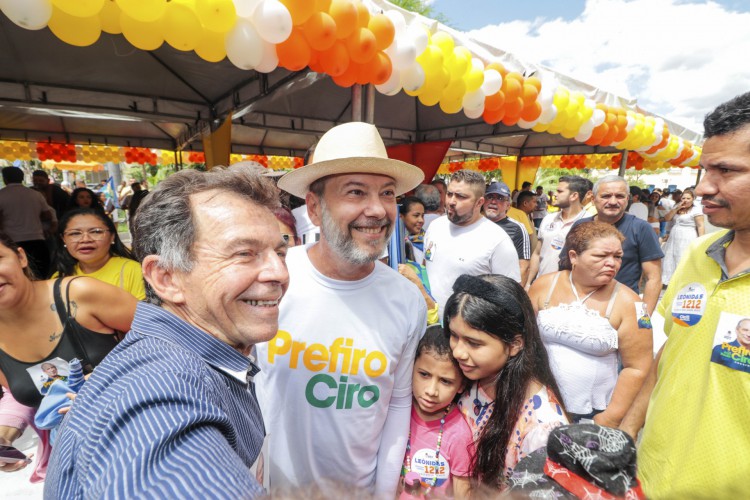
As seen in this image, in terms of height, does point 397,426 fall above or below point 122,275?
below

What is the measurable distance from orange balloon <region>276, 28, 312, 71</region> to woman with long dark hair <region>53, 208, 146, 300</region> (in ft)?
5.92

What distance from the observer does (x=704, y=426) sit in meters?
1.33

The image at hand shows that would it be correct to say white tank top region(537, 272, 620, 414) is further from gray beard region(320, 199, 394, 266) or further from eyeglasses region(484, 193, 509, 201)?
eyeglasses region(484, 193, 509, 201)

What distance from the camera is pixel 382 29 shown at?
304 cm

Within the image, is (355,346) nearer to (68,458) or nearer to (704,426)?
(68,458)

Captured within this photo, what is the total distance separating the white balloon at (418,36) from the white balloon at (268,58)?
1307mm

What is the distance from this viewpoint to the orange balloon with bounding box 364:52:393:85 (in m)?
3.14

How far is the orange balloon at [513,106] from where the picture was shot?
15.2 feet

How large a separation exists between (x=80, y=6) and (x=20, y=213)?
420cm

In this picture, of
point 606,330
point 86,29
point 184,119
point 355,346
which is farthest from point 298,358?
point 184,119

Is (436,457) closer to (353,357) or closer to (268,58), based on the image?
(353,357)

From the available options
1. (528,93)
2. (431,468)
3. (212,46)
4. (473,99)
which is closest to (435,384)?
(431,468)

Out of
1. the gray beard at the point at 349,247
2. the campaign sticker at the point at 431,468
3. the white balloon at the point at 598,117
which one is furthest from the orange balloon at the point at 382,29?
the white balloon at the point at 598,117

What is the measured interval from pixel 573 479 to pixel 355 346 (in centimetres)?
85
